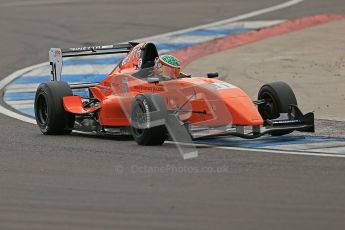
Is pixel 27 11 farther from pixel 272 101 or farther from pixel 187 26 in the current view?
pixel 272 101

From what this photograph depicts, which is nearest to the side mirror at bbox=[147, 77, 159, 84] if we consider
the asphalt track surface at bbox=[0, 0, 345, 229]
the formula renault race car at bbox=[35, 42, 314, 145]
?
the formula renault race car at bbox=[35, 42, 314, 145]

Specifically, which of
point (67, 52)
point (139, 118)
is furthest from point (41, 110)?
point (139, 118)

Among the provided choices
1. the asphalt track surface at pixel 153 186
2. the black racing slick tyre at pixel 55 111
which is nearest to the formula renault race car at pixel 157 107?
the black racing slick tyre at pixel 55 111

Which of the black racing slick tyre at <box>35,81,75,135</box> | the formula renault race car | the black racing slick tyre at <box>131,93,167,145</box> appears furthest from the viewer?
the black racing slick tyre at <box>35,81,75,135</box>

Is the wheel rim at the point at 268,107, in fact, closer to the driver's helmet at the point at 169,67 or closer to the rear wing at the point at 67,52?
the driver's helmet at the point at 169,67

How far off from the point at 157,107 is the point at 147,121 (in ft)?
0.63

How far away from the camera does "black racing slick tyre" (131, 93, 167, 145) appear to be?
10898 millimetres

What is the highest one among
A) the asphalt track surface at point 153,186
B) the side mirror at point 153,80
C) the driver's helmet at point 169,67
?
the driver's helmet at point 169,67

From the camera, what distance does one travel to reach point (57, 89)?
12.8m

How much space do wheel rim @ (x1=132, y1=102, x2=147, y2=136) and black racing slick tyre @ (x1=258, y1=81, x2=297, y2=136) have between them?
5.45 ft

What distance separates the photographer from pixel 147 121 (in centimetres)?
1093

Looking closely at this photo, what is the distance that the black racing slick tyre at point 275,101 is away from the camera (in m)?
11.9

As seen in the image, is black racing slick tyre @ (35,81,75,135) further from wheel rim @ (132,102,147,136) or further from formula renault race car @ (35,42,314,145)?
wheel rim @ (132,102,147,136)

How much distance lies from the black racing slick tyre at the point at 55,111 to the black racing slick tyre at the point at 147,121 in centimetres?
169
